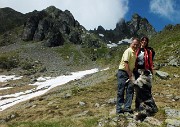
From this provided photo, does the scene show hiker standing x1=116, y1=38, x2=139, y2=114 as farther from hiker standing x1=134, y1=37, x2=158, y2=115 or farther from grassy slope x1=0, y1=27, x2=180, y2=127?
grassy slope x1=0, y1=27, x2=180, y2=127

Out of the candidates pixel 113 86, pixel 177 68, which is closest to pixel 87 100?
pixel 113 86

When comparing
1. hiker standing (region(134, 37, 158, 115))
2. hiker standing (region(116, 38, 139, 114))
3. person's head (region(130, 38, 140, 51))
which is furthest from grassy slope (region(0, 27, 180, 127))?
person's head (region(130, 38, 140, 51))

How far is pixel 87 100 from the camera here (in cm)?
3388

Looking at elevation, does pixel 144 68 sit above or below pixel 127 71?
above

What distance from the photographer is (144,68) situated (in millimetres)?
19625

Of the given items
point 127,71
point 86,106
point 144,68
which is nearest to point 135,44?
point 144,68

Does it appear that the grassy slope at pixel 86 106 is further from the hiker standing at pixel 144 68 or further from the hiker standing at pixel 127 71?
the hiker standing at pixel 127 71

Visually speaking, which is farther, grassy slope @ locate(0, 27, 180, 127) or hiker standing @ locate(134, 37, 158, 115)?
grassy slope @ locate(0, 27, 180, 127)

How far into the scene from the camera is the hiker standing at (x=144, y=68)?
19484 mm

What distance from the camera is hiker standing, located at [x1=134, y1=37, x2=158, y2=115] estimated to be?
1948cm

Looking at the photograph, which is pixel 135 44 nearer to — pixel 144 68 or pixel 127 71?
pixel 144 68

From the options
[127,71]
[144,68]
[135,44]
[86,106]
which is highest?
[135,44]

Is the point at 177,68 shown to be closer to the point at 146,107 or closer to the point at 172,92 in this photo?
the point at 172,92

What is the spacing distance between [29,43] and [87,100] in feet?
548
